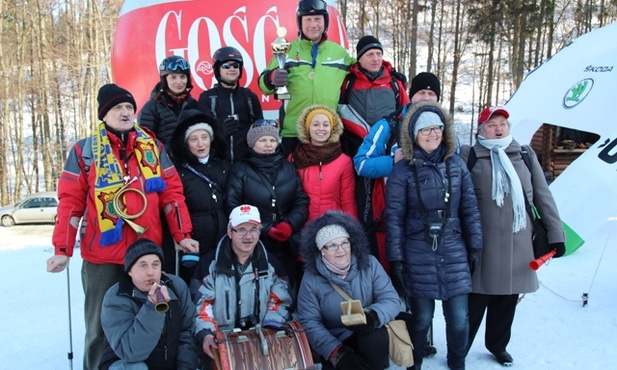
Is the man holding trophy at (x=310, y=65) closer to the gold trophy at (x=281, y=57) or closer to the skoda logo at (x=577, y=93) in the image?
the gold trophy at (x=281, y=57)

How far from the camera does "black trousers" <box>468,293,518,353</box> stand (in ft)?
12.5

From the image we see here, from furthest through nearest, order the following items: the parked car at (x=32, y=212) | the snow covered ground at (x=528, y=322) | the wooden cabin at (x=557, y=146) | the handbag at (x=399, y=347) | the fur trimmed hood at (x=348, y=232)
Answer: the parked car at (x=32, y=212) → the wooden cabin at (x=557, y=146) → the snow covered ground at (x=528, y=322) → the fur trimmed hood at (x=348, y=232) → the handbag at (x=399, y=347)

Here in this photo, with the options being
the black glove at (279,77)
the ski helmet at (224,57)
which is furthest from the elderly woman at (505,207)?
the ski helmet at (224,57)

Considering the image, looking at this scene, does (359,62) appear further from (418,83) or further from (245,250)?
(245,250)

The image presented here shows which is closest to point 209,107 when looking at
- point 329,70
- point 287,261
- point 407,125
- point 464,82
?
point 329,70

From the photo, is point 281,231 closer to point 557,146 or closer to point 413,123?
point 413,123

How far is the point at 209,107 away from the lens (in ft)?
13.9

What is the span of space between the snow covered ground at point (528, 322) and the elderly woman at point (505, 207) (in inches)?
28.1

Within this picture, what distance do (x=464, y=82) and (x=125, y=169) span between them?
135 ft

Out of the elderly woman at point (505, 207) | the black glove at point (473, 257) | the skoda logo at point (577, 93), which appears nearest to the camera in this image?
the black glove at point (473, 257)

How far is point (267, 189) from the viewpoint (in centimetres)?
371

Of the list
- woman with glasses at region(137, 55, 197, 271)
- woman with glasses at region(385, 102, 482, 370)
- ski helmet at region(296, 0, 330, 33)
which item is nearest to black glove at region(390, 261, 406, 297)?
woman with glasses at region(385, 102, 482, 370)

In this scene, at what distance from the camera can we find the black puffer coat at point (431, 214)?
3438 mm

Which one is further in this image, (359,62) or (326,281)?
(359,62)
